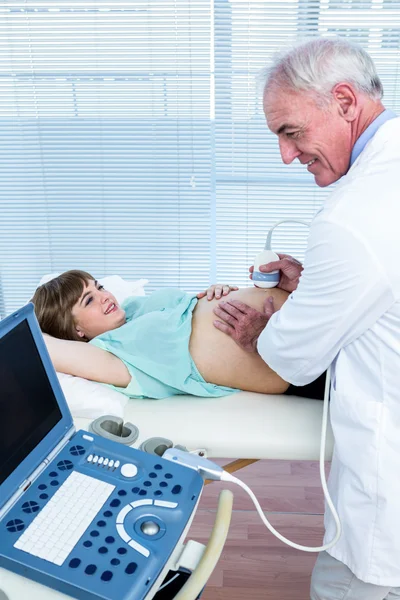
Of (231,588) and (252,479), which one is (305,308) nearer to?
(231,588)

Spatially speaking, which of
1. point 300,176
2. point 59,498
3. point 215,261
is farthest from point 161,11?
point 59,498

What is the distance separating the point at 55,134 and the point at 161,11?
31.3 inches

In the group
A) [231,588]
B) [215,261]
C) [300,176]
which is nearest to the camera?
[231,588]

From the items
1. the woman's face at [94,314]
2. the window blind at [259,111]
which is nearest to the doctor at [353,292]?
the woman's face at [94,314]

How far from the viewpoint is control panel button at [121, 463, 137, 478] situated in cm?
88

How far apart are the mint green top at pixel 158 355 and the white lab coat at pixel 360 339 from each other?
38cm

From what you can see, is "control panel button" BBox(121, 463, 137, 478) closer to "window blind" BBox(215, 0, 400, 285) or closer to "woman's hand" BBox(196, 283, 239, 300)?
"woman's hand" BBox(196, 283, 239, 300)

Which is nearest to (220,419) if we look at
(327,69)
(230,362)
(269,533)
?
(230,362)

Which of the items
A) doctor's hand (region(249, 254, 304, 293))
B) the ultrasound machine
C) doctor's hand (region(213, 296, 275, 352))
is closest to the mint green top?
doctor's hand (region(213, 296, 275, 352))

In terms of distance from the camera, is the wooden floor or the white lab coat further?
the wooden floor

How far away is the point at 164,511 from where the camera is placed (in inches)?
32.4

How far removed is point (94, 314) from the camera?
5.68ft

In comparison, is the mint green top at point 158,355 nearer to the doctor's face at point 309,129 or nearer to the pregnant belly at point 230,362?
the pregnant belly at point 230,362

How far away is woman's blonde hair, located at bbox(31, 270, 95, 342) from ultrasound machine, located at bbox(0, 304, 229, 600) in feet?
2.57
